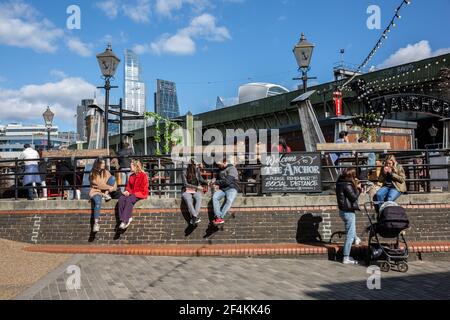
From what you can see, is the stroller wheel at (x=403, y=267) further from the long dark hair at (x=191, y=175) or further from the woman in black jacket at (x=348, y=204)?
the long dark hair at (x=191, y=175)

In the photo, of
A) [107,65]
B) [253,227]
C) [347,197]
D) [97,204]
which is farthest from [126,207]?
[107,65]

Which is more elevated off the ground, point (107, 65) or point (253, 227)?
point (107, 65)

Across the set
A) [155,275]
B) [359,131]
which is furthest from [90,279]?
[359,131]

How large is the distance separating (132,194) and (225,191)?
1.96m

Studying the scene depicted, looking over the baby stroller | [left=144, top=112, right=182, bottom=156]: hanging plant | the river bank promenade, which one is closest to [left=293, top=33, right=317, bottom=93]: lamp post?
the baby stroller

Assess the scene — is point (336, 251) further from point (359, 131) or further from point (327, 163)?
point (359, 131)

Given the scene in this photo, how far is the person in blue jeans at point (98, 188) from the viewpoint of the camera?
9.48 metres

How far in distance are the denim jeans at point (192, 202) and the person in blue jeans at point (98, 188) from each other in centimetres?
172

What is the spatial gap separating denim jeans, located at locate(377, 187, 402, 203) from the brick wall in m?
0.60

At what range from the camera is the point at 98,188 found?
9.70 metres

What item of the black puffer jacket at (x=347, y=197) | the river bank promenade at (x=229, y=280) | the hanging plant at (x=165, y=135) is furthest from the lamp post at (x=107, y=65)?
the black puffer jacket at (x=347, y=197)

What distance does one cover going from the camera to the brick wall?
9391mm

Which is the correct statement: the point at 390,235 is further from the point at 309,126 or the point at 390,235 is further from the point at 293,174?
the point at 309,126

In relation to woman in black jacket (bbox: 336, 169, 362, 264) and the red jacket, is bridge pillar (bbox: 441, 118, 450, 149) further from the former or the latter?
the red jacket
